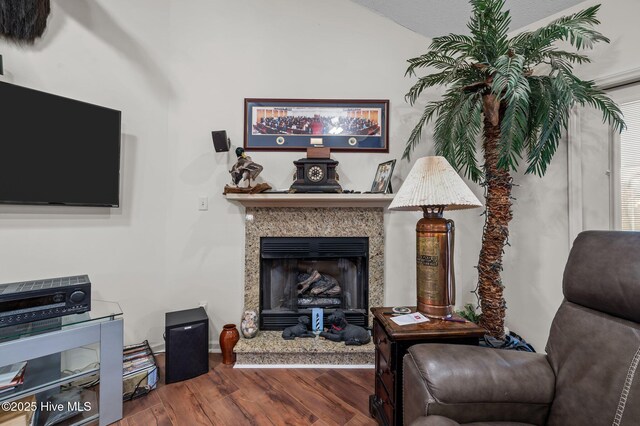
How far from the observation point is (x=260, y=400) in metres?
1.51

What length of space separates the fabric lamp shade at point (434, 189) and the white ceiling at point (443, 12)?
1.54 metres

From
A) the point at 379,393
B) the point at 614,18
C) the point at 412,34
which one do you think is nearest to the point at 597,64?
the point at 614,18

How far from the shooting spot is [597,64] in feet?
4.87

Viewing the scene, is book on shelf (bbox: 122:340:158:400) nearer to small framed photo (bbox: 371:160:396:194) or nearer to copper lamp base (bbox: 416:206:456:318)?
copper lamp base (bbox: 416:206:456:318)

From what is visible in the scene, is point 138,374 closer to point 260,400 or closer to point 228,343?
point 228,343

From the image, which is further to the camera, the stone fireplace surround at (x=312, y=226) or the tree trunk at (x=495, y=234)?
the stone fireplace surround at (x=312, y=226)

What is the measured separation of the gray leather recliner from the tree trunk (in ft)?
1.53

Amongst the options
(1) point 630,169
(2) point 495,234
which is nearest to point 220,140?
(2) point 495,234

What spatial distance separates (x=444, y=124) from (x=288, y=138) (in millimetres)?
1206

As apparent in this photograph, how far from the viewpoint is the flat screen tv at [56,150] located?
147cm

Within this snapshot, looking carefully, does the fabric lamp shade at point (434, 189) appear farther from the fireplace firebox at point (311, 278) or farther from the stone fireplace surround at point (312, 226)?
the fireplace firebox at point (311, 278)

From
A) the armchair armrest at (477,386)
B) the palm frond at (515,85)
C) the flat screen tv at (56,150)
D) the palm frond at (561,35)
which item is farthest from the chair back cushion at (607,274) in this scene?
the flat screen tv at (56,150)

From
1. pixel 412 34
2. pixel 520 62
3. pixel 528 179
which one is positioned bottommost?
pixel 528 179

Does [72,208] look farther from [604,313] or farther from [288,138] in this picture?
[604,313]
